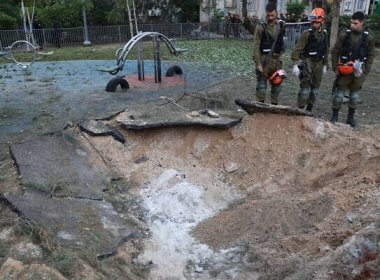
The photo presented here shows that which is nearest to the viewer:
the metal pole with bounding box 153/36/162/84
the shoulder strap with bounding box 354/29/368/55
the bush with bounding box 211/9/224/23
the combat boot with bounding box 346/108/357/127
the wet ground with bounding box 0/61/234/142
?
the shoulder strap with bounding box 354/29/368/55

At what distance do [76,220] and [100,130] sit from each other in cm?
196

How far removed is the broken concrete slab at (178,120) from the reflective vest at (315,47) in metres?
1.39

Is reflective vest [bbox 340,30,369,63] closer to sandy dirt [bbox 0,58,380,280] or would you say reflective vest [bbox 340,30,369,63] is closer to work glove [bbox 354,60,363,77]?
work glove [bbox 354,60,363,77]

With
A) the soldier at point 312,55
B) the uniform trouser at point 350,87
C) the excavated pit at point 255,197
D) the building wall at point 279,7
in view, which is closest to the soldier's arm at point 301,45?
the soldier at point 312,55

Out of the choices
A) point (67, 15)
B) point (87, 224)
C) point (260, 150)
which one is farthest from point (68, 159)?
point (67, 15)

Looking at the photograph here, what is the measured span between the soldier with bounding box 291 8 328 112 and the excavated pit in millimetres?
919

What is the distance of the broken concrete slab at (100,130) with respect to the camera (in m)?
5.59

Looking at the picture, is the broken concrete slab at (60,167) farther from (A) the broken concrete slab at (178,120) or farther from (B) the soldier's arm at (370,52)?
(B) the soldier's arm at (370,52)

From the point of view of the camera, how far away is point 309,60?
20.1 ft

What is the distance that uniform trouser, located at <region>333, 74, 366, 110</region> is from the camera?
5918 millimetres

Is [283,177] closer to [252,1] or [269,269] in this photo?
[269,269]

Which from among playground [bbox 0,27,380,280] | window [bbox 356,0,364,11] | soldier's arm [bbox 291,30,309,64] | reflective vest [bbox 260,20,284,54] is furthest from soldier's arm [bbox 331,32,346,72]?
window [bbox 356,0,364,11]

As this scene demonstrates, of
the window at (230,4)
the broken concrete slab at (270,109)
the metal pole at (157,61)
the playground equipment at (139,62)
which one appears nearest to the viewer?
the broken concrete slab at (270,109)

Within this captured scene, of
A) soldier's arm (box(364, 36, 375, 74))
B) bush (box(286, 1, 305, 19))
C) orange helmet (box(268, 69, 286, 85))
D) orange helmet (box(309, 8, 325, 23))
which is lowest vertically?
orange helmet (box(268, 69, 286, 85))
